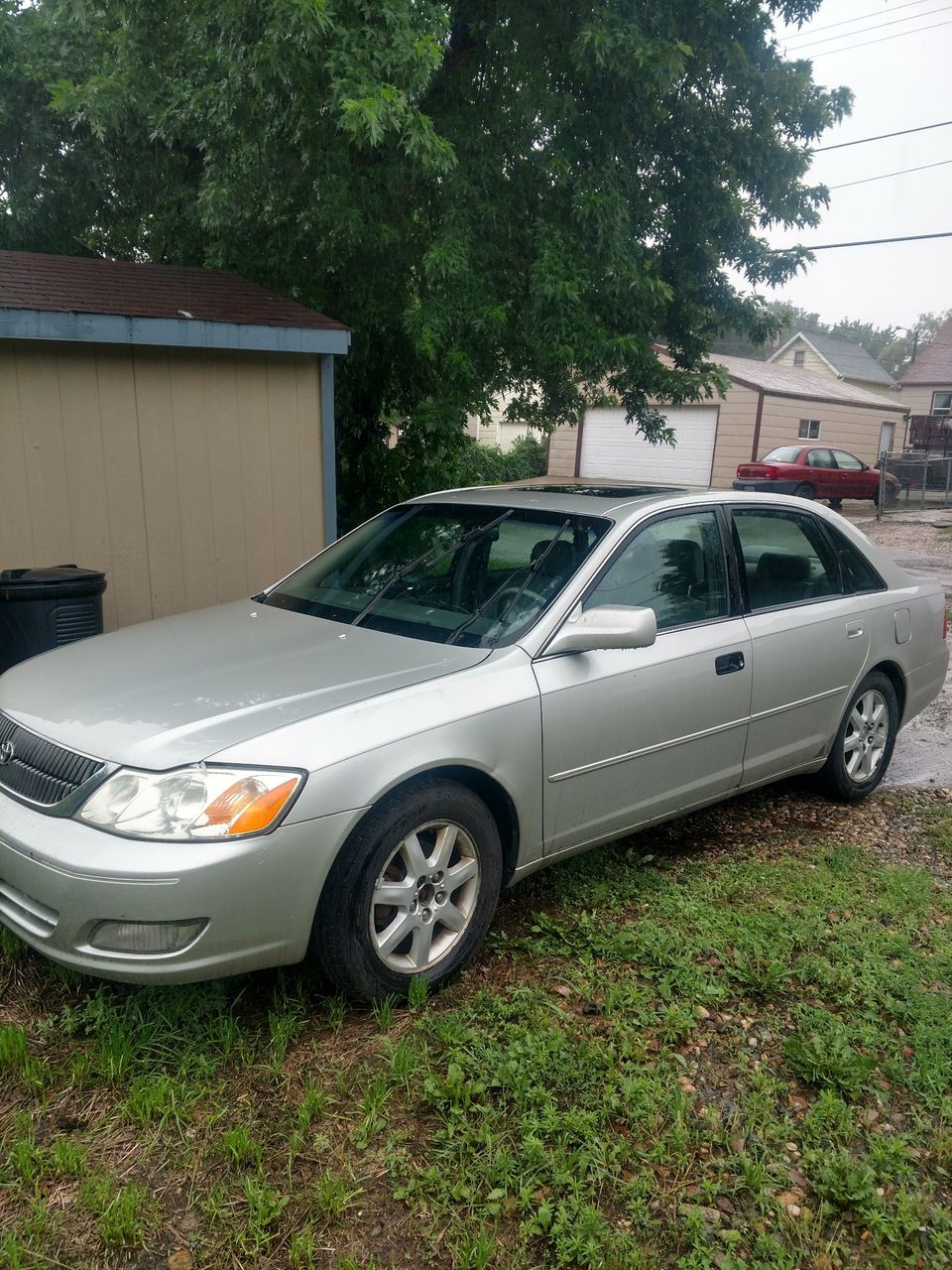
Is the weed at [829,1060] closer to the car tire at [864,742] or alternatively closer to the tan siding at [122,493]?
the car tire at [864,742]

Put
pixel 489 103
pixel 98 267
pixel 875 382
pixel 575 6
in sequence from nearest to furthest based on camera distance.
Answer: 1. pixel 98 267
2. pixel 575 6
3. pixel 489 103
4. pixel 875 382

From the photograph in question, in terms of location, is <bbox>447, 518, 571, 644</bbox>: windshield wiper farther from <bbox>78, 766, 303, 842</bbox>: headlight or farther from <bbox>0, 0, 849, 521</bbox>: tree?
<bbox>0, 0, 849, 521</bbox>: tree

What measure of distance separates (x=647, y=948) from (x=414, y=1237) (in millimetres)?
1389

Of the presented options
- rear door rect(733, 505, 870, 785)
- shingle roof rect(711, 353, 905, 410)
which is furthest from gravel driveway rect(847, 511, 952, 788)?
shingle roof rect(711, 353, 905, 410)

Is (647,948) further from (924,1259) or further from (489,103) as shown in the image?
(489,103)

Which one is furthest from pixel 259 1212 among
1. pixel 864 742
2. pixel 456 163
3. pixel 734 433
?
pixel 734 433

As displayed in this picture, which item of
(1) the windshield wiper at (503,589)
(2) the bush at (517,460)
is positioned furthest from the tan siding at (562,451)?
(1) the windshield wiper at (503,589)

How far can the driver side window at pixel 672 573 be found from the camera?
3727 mm

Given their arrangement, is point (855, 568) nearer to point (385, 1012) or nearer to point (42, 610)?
point (385, 1012)

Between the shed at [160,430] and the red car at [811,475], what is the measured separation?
1577 centimetres

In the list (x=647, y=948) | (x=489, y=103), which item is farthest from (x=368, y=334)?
(x=647, y=948)

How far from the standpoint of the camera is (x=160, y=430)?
21.1ft

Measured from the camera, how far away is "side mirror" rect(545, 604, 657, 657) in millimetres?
3301

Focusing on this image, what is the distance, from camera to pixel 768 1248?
2189 mm
